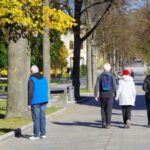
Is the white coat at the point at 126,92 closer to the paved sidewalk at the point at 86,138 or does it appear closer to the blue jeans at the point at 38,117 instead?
the paved sidewalk at the point at 86,138

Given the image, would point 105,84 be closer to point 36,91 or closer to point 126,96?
point 126,96

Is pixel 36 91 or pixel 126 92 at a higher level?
pixel 36 91

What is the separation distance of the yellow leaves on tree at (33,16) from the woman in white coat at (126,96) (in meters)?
3.78

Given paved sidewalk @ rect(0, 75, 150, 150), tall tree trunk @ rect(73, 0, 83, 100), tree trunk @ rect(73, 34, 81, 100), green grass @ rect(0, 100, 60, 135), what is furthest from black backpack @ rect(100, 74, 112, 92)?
tree trunk @ rect(73, 34, 81, 100)

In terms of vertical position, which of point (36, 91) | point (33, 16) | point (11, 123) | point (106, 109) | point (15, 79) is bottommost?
point (11, 123)

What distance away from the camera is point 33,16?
52.5ft

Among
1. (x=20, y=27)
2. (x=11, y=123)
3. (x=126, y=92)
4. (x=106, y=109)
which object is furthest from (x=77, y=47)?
(x=20, y=27)

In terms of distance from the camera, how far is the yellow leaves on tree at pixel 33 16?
14.4m

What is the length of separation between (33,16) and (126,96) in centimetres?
448

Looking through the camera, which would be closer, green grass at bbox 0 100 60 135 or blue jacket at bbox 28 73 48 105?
blue jacket at bbox 28 73 48 105

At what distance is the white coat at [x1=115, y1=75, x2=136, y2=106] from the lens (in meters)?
18.8

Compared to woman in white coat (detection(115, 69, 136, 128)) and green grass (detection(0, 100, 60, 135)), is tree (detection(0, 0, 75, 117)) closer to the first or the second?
green grass (detection(0, 100, 60, 135))

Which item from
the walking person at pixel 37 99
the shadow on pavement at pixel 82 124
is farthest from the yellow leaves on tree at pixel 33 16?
the shadow on pavement at pixel 82 124

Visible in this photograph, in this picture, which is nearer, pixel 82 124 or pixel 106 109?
pixel 106 109
